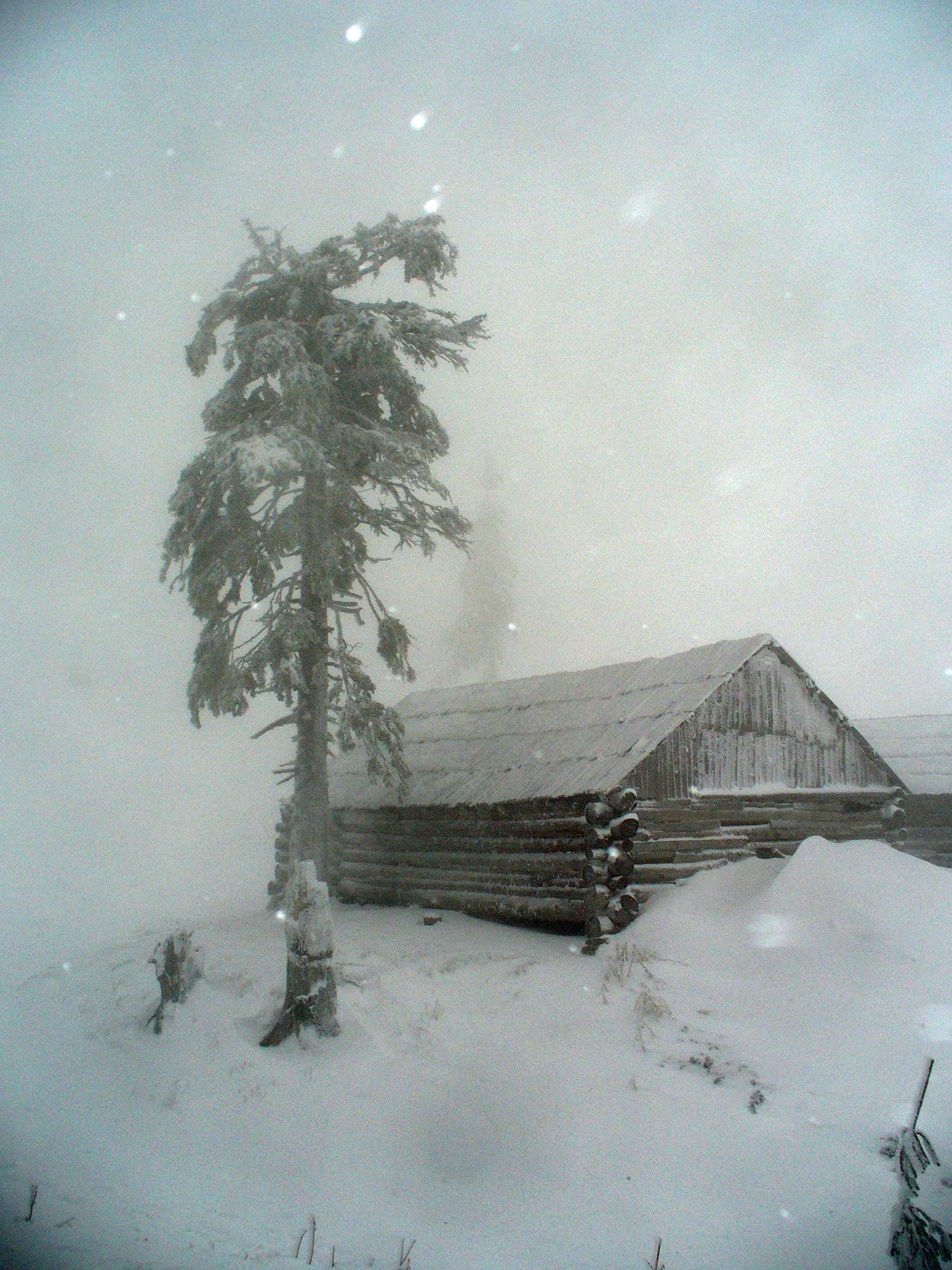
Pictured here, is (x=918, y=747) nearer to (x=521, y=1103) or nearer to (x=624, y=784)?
(x=624, y=784)

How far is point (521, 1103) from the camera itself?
6672 millimetres

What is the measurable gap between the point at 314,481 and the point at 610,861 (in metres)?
7.83

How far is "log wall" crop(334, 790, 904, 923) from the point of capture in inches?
472

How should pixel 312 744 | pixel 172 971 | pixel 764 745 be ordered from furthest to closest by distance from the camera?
pixel 764 745 → pixel 312 744 → pixel 172 971

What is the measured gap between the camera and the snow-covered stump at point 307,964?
26.3 feet

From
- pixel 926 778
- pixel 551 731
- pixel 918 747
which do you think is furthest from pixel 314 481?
pixel 918 747

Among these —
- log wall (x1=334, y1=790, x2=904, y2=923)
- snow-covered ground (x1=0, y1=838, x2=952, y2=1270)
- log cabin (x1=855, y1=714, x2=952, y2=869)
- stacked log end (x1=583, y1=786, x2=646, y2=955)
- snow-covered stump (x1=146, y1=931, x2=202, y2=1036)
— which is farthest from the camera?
log cabin (x1=855, y1=714, x2=952, y2=869)

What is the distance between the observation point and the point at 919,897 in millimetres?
10266

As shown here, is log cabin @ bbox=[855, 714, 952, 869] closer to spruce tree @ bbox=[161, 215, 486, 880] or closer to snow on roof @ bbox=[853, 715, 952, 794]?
snow on roof @ bbox=[853, 715, 952, 794]

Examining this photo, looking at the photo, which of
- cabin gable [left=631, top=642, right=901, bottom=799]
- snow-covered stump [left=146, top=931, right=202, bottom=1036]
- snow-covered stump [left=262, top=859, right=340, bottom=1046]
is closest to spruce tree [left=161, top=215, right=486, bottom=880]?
snow-covered stump [left=146, top=931, right=202, bottom=1036]

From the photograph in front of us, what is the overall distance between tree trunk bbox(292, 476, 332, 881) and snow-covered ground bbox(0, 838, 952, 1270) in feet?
9.54

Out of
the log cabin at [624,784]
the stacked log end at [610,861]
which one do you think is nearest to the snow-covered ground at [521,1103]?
the stacked log end at [610,861]

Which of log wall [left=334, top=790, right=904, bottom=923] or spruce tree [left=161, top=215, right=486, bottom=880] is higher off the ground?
spruce tree [left=161, top=215, right=486, bottom=880]

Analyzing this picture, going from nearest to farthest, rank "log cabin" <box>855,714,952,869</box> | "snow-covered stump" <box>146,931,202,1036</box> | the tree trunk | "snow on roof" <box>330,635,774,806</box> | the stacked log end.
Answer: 1. "snow-covered stump" <box>146,931,202,1036</box>
2. the stacked log end
3. "snow on roof" <box>330,635,774,806</box>
4. the tree trunk
5. "log cabin" <box>855,714,952,869</box>
